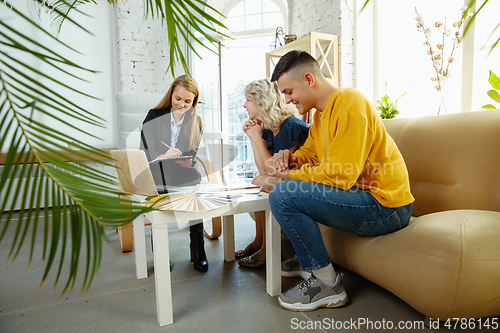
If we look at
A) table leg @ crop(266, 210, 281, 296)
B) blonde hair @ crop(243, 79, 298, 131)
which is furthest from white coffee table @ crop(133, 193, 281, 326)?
blonde hair @ crop(243, 79, 298, 131)

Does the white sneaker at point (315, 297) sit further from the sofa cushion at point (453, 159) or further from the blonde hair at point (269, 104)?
the blonde hair at point (269, 104)

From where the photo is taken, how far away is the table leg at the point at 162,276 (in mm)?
1187

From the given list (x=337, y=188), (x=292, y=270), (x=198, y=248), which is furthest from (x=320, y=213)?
(x=198, y=248)

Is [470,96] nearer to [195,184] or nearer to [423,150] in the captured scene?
[423,150]

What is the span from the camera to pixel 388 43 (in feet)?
10.2

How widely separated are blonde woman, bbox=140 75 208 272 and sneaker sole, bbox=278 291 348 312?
59cm

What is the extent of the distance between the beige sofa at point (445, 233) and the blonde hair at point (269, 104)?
23.4 inches

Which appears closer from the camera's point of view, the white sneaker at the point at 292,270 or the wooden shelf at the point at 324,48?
the white sneaker at the point at 292,270

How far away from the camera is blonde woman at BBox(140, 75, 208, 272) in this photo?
1.60 meters

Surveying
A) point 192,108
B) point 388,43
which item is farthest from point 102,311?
point 388,43

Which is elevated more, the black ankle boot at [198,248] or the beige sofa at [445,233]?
the beige sofa at [445,233]

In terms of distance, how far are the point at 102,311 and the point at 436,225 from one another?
131cm

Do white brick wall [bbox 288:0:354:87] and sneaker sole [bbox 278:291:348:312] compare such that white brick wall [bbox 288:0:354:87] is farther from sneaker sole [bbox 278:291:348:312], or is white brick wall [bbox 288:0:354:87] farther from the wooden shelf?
sneaker sole [bbox 278:291:348:312]

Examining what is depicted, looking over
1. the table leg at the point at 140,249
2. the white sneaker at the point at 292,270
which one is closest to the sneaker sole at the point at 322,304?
the white sneaker at the point at 292,270
